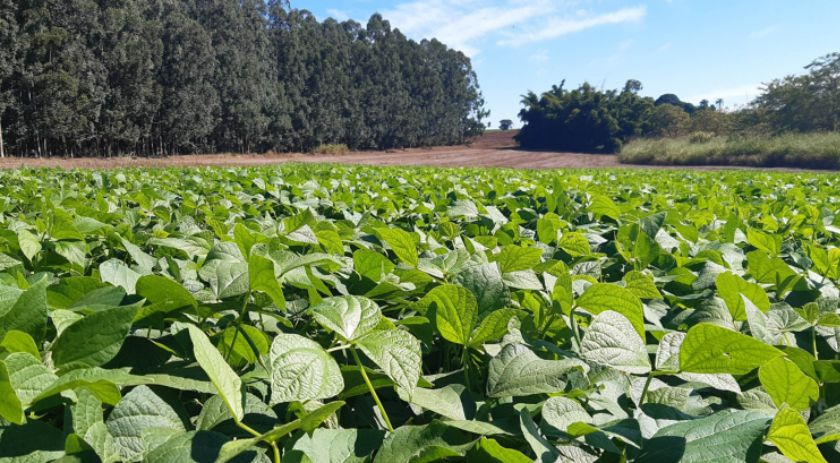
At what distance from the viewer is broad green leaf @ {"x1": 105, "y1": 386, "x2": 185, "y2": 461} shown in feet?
1.60

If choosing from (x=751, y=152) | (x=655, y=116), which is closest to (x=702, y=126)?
(x=655, y=116)

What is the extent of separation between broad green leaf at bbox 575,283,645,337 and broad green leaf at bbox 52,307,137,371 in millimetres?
561

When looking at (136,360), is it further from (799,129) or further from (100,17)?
(799,129)

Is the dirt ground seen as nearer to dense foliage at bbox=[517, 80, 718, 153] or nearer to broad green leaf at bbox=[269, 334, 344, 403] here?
dense foliage at bbox=[517, 80, 718, 153]

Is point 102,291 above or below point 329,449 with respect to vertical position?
above

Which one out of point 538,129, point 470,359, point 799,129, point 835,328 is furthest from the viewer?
point 538,129

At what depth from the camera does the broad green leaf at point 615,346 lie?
0.60 metres

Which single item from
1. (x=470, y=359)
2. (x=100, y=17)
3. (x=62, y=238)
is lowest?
(x=470, y=359)

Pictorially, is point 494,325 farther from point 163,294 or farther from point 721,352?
point 163,294

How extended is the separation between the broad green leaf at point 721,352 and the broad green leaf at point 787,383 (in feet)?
0.06

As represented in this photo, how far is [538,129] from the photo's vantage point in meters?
64.7

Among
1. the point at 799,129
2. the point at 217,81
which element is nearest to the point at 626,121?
the point at 799,129

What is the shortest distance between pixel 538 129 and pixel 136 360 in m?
66.9

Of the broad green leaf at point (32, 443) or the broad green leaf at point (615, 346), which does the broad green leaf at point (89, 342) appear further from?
the broad green leaf at point (615, 346)
